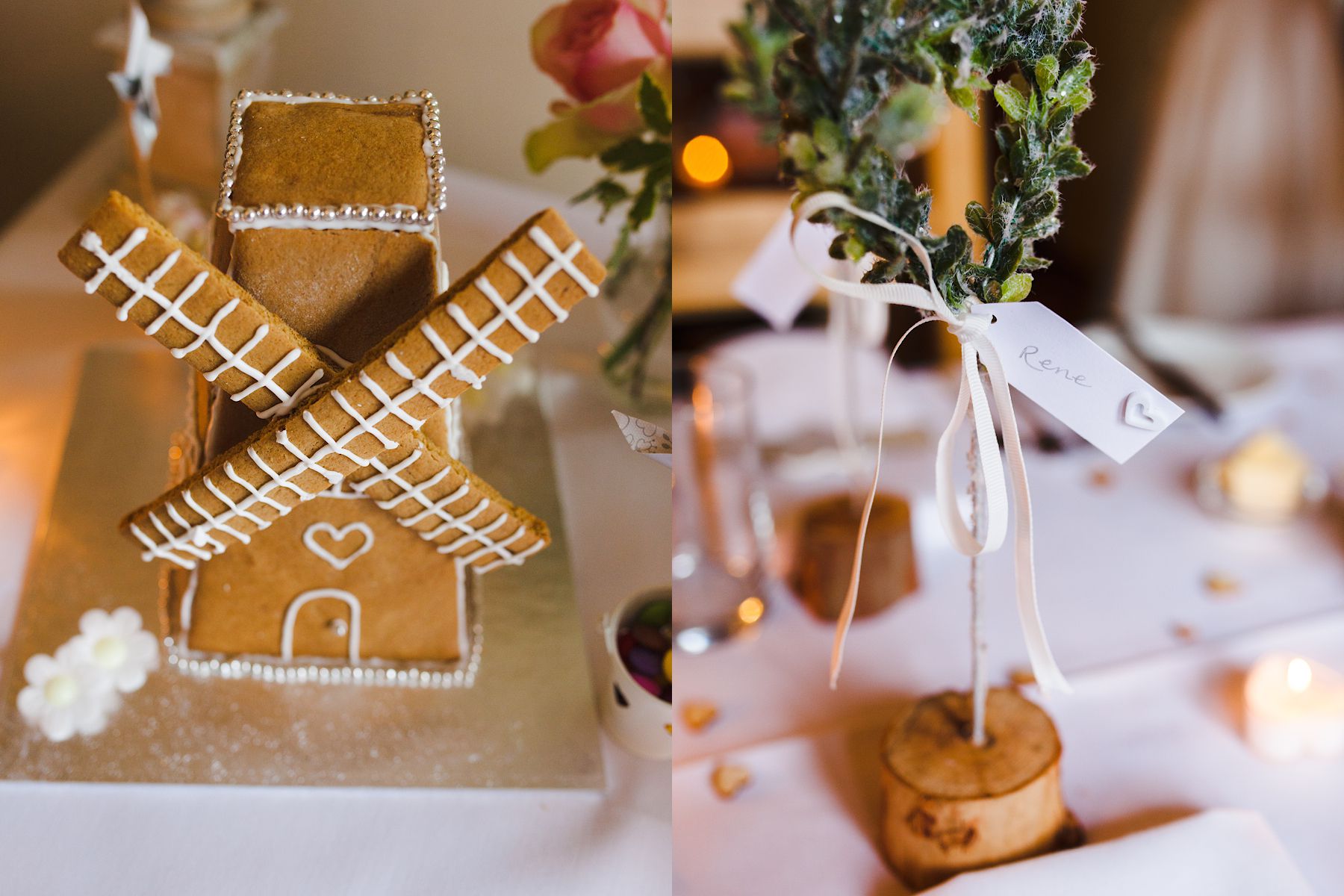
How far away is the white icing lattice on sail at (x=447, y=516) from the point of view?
0.75 m

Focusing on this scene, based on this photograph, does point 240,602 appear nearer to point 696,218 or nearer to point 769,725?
point 769,725

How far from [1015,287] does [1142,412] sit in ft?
0.36

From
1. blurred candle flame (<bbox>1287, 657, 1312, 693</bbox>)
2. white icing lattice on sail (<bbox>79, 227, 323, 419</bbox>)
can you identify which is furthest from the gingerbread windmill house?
blurred candle flame (<bbox>1287, 657, 1312, 693</bbox>)

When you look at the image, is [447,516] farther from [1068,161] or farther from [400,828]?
[1068,161]

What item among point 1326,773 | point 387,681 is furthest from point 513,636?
point 1326,773

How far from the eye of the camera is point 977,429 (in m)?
0.66

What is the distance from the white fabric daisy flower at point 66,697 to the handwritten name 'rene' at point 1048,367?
2.58 ft

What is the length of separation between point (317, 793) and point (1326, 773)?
84 cm

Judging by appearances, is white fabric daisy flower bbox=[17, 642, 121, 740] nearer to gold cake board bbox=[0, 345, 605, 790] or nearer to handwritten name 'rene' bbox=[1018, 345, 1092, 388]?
gold cake board bbox=[0, 345, 605, 790]

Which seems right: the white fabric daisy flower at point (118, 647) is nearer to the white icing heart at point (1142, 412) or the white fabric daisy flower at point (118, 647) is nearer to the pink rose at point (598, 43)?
the pink rose at point (598, 43)

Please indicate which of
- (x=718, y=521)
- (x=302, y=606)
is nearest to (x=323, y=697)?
(x=302, y=606)

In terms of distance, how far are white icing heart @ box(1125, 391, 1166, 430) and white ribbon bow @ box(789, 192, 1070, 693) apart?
7 cm

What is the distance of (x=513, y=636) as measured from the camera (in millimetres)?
965

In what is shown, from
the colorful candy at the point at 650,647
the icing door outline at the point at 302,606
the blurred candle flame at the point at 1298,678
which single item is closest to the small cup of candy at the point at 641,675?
the colorful candy at the point at 650,647
